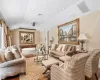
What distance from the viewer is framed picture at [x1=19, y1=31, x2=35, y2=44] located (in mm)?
8870

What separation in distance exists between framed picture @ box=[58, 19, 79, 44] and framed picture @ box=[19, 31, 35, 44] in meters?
3.94

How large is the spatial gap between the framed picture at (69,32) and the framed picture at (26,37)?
12.9 feet

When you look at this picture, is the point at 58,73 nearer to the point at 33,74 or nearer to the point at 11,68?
the point at 33,74

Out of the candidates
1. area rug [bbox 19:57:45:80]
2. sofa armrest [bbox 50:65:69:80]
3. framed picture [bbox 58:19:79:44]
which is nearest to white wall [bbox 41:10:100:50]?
framed picture [bbox 58:19:79:44]

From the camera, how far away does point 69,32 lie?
5.39 metres

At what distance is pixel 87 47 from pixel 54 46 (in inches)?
89.3

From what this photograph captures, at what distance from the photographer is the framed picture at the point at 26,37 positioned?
29.1 ft

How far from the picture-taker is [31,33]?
9367 millimetres

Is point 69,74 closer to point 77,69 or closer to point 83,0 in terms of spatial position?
point 77,69

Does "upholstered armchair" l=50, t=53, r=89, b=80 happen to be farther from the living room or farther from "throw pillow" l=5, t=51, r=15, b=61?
"throw pillow" l=5, t=51, r=15, b=61

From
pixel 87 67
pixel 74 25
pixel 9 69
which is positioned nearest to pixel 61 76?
pixel 87 67

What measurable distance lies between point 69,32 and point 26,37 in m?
5.09

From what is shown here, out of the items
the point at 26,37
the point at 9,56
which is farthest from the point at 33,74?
the point at 26,37

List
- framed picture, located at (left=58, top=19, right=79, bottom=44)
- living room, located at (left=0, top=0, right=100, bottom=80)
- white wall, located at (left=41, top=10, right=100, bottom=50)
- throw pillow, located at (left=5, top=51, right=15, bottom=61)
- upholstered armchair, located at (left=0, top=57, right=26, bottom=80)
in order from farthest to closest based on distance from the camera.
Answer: framed picture, located at (left=58, top=19, right=79, bottom=44)
white wall, located at (left=41, top=10, right=100, bottom=50)
throw pillow, located at (left=5, top=51, right=15, bottom=61)
upholstered armchair, located at (left=0, top=57, right=26, bottom=80)
living room, located at (left=0, top=0, right=100, bottom=80)
